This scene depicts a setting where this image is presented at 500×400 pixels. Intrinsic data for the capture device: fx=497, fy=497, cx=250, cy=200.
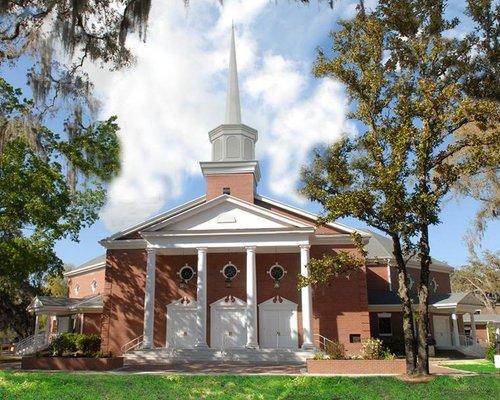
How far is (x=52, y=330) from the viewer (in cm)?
3894

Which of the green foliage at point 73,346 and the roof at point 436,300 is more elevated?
the roof at point 436,300

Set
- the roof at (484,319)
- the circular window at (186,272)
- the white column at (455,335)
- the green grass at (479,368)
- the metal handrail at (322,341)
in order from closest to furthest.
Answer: the green grass at (479,368), the metal handrail at (322,341), the circular window at (186,272), the white column at (455,335), the roof at (484,319)

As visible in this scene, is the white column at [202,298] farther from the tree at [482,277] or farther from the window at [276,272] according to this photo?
the tree at [482,277]

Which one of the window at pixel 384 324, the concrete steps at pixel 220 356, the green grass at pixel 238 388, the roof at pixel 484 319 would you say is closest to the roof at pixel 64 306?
the concrete steps at pixel 220 356

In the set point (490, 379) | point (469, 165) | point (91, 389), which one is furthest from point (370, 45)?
point (91, 389)

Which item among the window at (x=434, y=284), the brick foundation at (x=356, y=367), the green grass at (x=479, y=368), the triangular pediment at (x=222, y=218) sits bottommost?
the green grass at (x=479, y=368)

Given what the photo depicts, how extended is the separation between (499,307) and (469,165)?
2290 inches

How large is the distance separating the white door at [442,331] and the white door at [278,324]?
11944mm

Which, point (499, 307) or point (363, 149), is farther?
point (499, 307)

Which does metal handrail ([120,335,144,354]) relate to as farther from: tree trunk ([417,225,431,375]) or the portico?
tree trunk ([417,225,431,375])

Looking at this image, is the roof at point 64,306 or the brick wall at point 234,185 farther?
the brick wall at point 234,185

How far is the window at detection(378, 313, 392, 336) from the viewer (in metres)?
32.1

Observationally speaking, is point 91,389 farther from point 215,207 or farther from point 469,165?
point 215,207

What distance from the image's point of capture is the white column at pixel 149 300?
86.7 ft
